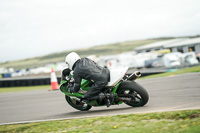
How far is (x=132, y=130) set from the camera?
4.87 m

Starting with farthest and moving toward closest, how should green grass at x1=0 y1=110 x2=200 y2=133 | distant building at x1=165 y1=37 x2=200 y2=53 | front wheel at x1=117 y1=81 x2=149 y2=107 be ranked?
distant building at x1=165 y1=37 x2=200 y2=53, front wheel at x1=117 y1=81 x2=149 y2=107, green grass at x1=0 y1=110 x2=200 y2=133

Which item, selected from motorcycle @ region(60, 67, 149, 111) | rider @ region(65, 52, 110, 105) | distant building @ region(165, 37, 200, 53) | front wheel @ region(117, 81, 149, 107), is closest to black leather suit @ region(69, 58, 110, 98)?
rider @ region(65, 52, 110, 105)

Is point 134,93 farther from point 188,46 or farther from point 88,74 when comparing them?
point 188,46

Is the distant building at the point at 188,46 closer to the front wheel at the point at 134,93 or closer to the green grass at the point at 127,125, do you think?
the front wheel at the point at 134,93

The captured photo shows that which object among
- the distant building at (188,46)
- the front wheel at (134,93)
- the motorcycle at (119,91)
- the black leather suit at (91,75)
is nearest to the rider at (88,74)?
the black leather suit at (91,75)

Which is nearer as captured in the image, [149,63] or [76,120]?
[76,120]

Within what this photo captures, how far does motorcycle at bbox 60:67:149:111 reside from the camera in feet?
22.9

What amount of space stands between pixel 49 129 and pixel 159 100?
339 cm

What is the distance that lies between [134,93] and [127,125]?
6.09 feet

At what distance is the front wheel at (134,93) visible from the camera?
6.93 metres

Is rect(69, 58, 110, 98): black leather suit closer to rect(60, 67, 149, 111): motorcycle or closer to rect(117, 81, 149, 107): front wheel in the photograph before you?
rect(60, 67, 149, 111): motorcycle

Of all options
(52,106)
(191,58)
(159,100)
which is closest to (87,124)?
(159,100)

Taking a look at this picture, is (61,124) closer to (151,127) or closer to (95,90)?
(95,90)

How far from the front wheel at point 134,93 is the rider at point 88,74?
1.46 ft
